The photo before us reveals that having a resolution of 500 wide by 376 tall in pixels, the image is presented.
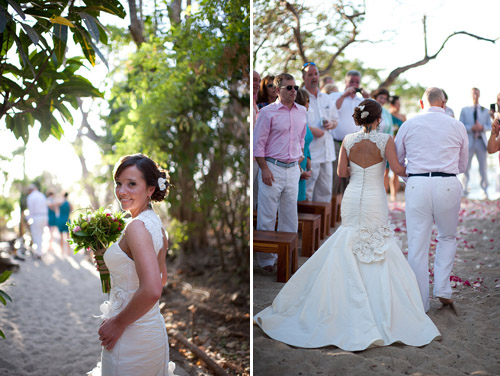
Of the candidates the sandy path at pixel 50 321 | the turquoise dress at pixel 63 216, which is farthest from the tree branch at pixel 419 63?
the turquoise dress at pixel 63 216

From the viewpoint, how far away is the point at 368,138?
2.88 metres

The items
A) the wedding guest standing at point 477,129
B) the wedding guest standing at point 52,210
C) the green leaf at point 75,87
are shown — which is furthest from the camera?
the wedding guest standing at point 52,210

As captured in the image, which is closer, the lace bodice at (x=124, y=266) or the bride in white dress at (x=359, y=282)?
the lace bodice at (x=124, y=266)

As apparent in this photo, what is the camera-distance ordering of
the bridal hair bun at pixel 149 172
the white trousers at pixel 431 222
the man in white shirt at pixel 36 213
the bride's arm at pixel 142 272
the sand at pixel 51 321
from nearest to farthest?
the bride's arm at pixel 142 272 < the bridal hair bun at pixel 149 172 < the white trousers at pixel 431 222 < the sand at pixel 51 321 < the man in white shirt at pixel 36 213

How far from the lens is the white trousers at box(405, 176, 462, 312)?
2764 millimetres

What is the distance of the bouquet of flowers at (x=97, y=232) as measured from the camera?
8.20ft

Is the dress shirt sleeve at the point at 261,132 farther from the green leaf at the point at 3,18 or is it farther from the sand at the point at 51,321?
the sand at the point at 51,321

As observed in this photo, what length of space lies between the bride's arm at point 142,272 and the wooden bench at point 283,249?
937 mm

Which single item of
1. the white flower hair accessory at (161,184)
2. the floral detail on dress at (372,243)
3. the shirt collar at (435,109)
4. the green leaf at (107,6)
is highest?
the green leaf at (107,6)

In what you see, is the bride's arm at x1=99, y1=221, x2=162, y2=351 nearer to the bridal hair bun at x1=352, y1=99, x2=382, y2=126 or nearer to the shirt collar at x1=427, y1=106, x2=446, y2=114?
the bridal hair bun at x1=352, y1=99, x2=382, y2=126

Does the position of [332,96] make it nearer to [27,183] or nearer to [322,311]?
[322,311]

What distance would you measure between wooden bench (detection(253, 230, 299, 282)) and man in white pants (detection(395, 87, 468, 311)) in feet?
→ 2.12

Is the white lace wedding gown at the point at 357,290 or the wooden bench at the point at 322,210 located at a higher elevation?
the wooden bench at the point at 322,210

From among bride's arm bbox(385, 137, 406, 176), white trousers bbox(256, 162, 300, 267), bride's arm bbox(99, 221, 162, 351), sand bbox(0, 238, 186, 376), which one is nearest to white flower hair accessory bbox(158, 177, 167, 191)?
bride's arm bbox(99, 221, 162, 351)
